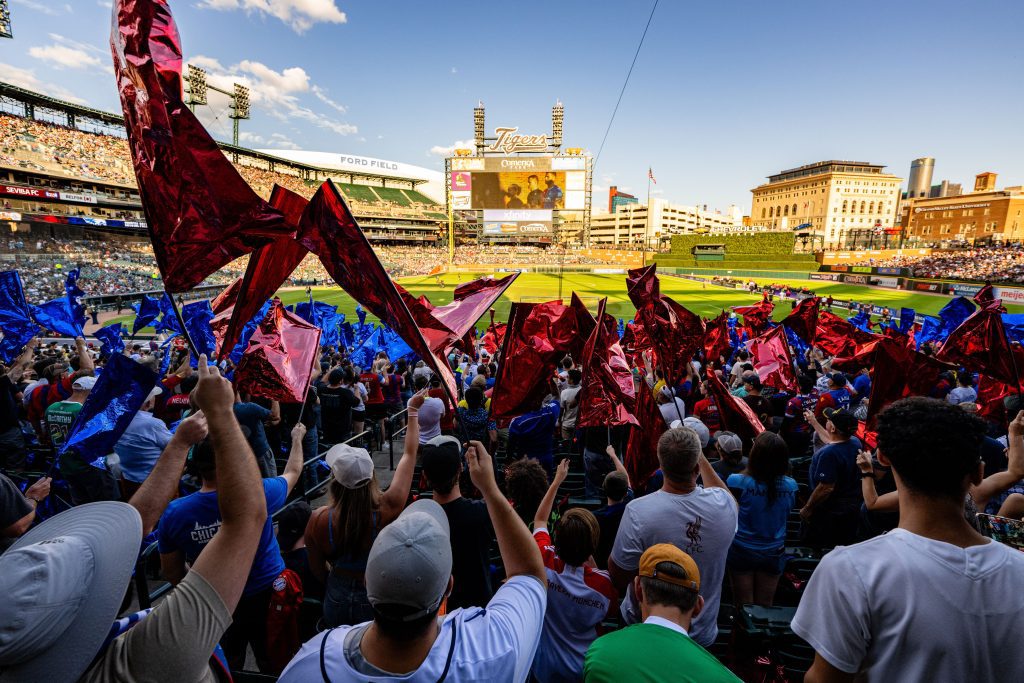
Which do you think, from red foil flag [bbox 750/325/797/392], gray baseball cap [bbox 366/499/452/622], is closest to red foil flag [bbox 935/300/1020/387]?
red foil flag [bbox 750/325/797/392]

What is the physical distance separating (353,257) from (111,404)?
8.72 ft

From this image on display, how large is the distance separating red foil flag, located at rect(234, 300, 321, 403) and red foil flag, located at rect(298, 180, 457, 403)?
277cm

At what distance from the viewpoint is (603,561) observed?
12.2 ft

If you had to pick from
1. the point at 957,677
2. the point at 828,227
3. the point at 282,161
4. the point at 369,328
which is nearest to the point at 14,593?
the point at 957,677

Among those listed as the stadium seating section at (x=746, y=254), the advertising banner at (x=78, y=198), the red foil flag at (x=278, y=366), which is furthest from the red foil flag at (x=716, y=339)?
the advertising banner at (x=78, y=198)

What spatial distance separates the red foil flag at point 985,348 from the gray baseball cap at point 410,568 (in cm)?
834

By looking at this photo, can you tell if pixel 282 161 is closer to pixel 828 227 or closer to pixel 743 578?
pixel 743 578

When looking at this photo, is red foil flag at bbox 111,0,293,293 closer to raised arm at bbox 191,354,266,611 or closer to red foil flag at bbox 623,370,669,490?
raised arm at bbox 191,354,266,611

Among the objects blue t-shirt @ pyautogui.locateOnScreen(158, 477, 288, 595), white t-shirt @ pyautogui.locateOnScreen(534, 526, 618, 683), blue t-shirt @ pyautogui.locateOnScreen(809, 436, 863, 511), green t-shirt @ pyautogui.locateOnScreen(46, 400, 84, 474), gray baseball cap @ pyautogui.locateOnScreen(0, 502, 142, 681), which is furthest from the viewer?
green t-shirt @ pyautogui.locateOnScreen(46, 400, 84, 474)

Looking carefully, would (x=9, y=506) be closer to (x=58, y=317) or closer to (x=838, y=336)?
(x=58, y=317)

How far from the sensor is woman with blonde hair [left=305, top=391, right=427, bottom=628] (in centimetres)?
269

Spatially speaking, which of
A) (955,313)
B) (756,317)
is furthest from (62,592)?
(756,317)

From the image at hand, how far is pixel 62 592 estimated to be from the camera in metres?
1.18

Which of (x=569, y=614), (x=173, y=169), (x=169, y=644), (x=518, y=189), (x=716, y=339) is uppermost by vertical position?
(x=518, y=189)
